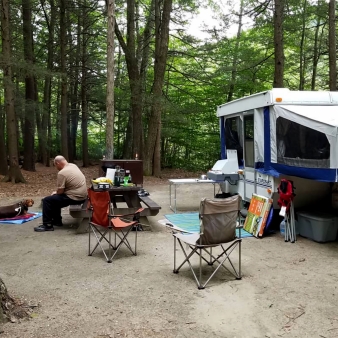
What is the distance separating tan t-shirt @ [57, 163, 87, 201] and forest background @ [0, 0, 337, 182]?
346 centimetres

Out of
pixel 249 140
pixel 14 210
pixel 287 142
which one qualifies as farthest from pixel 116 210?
pixel 287 142

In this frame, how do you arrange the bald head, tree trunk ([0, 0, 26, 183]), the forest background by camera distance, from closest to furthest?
1. the bald head
2. tree trunk ([0, 0, 26, 183])
3. the forest background

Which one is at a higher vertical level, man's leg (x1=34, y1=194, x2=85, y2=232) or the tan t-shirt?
the tan t-shirt

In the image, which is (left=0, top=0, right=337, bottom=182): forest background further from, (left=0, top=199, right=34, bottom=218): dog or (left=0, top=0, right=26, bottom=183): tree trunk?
(left=0, top=199, right=34, bottom=218): dog

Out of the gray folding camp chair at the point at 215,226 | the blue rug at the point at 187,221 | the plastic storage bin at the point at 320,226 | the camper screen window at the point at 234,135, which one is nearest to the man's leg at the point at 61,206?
the blue rug at the point at 187,221

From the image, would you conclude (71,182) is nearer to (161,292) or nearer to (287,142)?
(161,292)

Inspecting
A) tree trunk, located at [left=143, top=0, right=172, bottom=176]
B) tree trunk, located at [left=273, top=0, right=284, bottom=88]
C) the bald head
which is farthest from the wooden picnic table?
tree trunk, located at [left=143, top=0, right=172, bottom=176]

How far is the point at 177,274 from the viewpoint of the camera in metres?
3.73

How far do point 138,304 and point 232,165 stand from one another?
170 inches

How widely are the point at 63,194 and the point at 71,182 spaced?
234 millimetres

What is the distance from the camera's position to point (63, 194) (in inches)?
222

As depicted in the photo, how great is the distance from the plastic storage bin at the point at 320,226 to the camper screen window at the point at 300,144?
0.83m

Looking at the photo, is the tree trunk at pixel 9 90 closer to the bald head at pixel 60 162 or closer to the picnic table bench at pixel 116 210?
the bald head at pixel 60 162

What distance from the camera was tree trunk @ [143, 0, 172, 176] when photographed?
1171cm
